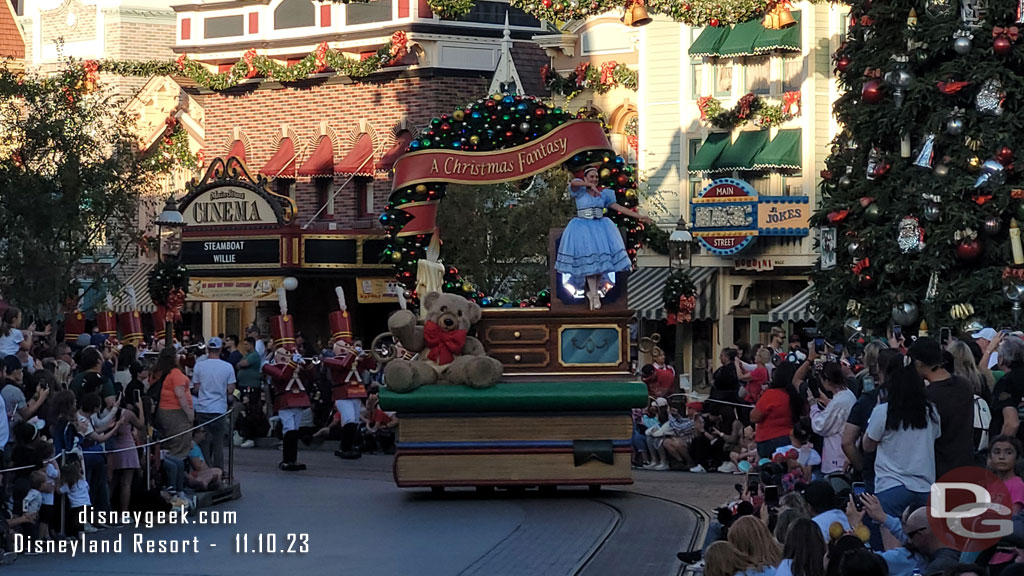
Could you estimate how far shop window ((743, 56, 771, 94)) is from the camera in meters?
38.5

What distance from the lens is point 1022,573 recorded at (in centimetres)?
721

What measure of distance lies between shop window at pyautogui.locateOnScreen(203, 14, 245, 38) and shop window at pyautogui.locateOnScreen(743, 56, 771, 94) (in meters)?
13.5

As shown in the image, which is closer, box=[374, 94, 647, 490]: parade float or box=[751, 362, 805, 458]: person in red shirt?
box=[751, 362, 805, 458]: person in red shirt

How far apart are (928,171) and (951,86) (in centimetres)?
114

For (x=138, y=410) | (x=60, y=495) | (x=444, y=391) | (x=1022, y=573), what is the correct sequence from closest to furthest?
(x=1022, y=573) < (x=60, y=495) < (x=138, y=410) < (x=444, y=391)

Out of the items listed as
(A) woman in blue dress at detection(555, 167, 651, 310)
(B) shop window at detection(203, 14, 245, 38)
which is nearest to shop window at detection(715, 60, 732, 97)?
(B) shop window at detection(203, 14, 245, 38)

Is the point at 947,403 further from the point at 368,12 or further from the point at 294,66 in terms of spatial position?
the point at 294,66

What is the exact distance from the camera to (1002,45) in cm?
2147

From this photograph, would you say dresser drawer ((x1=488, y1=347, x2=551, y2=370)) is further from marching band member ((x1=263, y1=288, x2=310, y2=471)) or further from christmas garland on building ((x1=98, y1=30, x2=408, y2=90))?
christmas garland on building ((x1=98, y1=30, x2=408, y2=90))

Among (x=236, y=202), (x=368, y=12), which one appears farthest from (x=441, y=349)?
(x=368, y=12)

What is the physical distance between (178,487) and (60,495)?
2706mm

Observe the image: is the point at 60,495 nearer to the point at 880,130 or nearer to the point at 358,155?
the point at 880,130

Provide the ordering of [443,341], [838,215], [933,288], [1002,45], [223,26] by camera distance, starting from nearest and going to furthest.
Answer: [443,341] → [1002,45] → [933,288] → [838,215] → [223,26]

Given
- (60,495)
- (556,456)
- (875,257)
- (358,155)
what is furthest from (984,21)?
(358,155)
